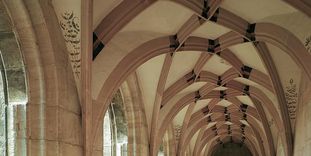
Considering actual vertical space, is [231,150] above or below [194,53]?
below

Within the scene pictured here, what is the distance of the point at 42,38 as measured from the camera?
7.32 meters

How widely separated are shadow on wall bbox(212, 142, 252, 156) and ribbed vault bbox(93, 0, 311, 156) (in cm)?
1377

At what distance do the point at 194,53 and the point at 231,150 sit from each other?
58.8 feet

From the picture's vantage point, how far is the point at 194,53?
1198 centimetres

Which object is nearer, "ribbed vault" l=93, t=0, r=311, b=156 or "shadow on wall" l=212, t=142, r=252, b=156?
"ribbed vault" l=93, t=0, r=311, b=156

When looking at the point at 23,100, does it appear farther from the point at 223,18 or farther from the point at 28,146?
the point at 223,18

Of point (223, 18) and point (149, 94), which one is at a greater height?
point (223, 18)

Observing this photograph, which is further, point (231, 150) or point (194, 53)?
point (231, 150)

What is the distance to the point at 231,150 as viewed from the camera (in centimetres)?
2911

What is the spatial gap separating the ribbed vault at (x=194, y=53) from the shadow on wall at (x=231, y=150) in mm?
13768

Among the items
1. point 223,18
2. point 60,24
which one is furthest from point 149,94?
point 60,24

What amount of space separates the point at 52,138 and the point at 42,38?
1310 mm

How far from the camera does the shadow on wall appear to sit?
29.0m

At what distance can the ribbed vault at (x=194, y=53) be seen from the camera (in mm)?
9156
